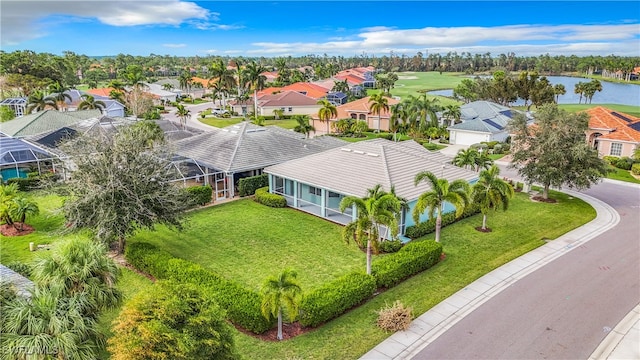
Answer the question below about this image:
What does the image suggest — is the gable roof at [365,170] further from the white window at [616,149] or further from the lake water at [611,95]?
the lake water at [611,95]

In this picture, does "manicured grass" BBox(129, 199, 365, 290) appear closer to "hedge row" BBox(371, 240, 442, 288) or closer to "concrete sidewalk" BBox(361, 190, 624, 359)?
"hedge row" BBox(371, 240, 442, 288)

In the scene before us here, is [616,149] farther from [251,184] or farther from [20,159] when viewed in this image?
[20,159]

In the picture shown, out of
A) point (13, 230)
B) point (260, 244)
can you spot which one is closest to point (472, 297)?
point (260, 244)

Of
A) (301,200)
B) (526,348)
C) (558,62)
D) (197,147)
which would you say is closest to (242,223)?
(301,200)

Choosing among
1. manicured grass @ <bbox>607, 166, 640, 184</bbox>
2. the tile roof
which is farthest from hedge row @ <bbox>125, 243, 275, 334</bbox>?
the tile roof

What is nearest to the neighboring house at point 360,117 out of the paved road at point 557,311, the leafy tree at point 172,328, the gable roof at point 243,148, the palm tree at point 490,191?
the gable roof at point 243,148
